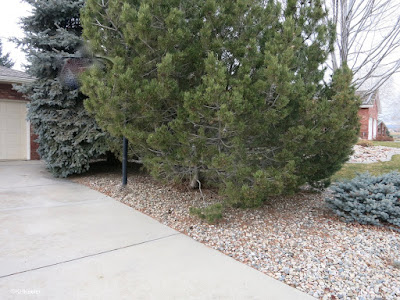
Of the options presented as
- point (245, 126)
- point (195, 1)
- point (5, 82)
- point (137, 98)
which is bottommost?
point (245, 126)

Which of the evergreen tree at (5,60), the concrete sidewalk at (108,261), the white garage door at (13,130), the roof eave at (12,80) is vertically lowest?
the concrete sidewalk at (108,261)

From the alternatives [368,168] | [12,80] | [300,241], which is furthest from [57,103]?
[368,168]

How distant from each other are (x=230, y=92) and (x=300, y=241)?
1993 mm

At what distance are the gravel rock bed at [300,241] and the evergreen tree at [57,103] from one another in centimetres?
172

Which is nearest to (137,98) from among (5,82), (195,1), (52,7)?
(195,1)

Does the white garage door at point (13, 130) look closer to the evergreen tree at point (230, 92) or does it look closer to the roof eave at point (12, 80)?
the roof eave at point (12, 80)

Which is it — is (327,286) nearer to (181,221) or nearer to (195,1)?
(181,221)

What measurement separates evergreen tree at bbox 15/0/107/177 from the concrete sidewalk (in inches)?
81.5

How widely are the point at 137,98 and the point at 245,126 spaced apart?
1.40 meters

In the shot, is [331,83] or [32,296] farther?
[331,83]

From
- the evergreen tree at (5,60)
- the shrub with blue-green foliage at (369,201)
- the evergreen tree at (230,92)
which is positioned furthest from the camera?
the evergreen tree at (5,60)

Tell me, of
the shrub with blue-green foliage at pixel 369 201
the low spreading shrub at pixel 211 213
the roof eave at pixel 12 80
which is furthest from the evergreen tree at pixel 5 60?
the shrub with blue-green foliage at pixel 369 201

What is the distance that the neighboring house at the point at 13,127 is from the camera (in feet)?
29.3

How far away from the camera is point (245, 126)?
138 inches
